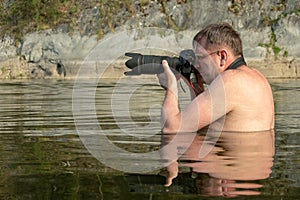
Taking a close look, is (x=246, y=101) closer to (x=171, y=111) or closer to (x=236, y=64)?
(x=236, y=64)

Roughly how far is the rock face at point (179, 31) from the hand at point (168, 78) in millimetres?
20266

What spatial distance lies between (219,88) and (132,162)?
1.37 metres

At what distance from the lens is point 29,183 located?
3.96 metres

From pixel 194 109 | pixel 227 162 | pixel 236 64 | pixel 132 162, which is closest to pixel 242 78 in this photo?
pixel 236 64

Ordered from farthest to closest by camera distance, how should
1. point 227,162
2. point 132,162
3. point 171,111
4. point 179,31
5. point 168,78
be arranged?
point 179,31 < point 171,111 < point 168,78 < point 132,162 < point 227,162

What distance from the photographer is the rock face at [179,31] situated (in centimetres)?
2681

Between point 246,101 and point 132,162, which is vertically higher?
point 246,101

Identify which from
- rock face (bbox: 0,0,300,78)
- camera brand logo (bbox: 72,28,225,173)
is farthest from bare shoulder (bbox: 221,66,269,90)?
rock face (bbox: 0,0,300,78)

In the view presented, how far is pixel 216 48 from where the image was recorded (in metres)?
5.86

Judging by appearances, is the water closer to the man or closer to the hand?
the man

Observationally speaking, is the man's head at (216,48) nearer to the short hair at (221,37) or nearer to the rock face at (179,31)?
the short hair at (221,37)

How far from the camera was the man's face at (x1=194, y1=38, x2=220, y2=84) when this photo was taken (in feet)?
19.4

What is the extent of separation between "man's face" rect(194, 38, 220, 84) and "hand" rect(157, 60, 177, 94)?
0.25m

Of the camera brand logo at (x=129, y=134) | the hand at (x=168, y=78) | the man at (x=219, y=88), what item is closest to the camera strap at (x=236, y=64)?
the man at (x=219, y=88)
